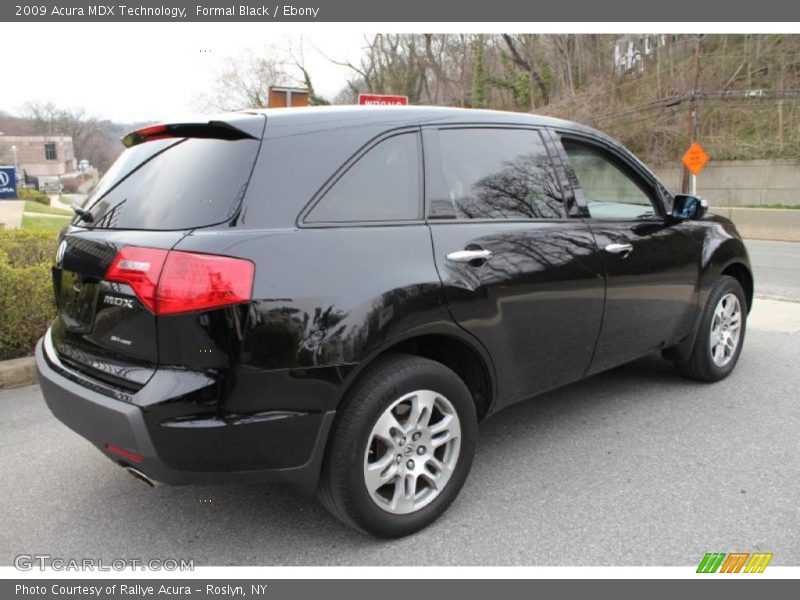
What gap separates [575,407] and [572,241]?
4.43 feet

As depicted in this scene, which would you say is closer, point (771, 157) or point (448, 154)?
point (448, 154)

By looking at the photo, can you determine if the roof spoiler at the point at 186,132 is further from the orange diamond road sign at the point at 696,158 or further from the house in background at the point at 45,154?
the house in background at the point at 45,154

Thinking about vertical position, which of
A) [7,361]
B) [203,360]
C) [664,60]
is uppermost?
[664,60]

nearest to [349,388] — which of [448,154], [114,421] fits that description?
[114,421]

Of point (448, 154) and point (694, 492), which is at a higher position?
point (448, 154)

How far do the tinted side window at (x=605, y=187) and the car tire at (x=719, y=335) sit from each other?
3.09 ft

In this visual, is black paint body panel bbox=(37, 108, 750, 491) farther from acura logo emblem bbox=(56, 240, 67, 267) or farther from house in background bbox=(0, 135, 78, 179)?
house in background bbox=(0, 135, 78, 179)

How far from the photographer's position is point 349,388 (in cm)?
244

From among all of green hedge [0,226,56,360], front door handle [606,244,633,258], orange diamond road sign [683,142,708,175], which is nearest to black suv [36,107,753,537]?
front door handle [606,244,633,258]

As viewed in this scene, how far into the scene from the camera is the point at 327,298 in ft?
7.52

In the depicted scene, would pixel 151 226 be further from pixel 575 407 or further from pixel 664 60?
pixel 664 60

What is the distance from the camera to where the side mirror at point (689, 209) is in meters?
3.91

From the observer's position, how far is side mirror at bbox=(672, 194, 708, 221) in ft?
12.8

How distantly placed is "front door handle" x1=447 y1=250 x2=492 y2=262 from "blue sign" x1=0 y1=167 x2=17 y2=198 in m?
6.85
